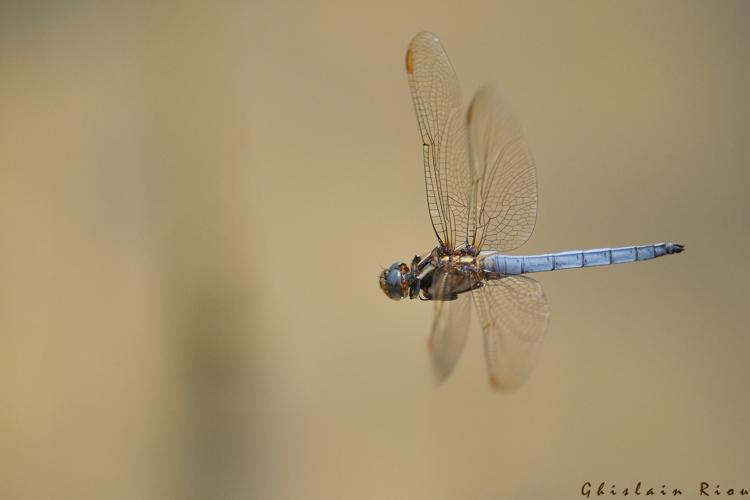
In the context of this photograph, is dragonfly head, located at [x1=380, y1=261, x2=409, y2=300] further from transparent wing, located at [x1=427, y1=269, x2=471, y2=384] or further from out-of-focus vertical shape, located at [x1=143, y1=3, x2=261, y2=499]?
out-of-focus vertical shape, located at [x1=143, y1=3, x2=261, y2=499]

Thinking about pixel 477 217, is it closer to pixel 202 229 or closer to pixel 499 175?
pixel 499 175

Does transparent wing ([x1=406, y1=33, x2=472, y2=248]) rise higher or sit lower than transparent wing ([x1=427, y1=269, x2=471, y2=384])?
higher

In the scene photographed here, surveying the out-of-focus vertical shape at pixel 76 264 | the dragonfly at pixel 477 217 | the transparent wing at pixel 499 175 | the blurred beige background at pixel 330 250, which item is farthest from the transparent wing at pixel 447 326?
the out-of-focus vertical shape at pixel 76 264

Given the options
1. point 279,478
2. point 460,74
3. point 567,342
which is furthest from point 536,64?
point 279,478

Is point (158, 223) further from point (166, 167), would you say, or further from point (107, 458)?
point (107, 458)

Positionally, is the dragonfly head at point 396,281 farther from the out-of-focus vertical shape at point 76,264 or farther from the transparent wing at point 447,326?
the out-of-focus vertical shape at point 76,264

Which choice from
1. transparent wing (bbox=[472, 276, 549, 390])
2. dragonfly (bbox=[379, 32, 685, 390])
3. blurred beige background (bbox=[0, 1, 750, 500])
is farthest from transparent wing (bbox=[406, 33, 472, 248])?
blurred beige background (bbox=[0, 1, 750, 500])

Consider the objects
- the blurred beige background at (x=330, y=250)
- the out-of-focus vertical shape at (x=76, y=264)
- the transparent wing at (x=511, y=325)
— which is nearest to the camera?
the transparent wing at (x=511, y=325)
